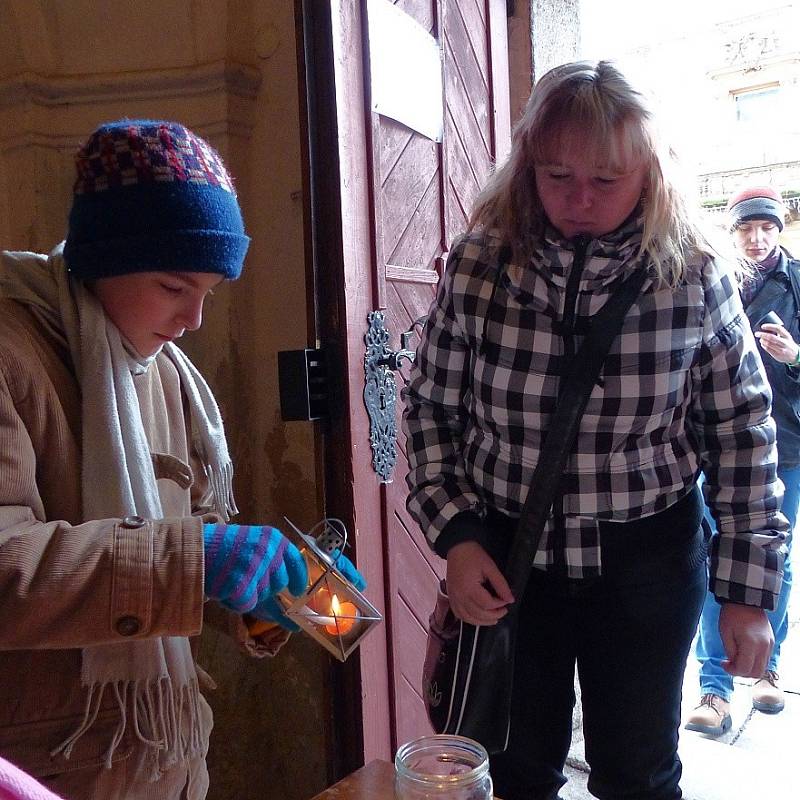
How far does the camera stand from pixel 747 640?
1226 millimetres

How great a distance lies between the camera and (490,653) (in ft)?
4.02

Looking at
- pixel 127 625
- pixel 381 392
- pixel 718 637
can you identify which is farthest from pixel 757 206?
pixel 127 625

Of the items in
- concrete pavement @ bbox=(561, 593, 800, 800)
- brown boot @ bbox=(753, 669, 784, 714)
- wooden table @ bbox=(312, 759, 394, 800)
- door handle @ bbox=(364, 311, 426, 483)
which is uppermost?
door handle @ bbox=(364, 311, 426, 483)

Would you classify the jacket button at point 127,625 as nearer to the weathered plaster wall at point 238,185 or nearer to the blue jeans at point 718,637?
the weathered plaster wall at point 238,185

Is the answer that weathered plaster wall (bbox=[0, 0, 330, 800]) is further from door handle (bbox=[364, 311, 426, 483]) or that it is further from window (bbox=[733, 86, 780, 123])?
window (bbox=[733, 86, 780, 123])

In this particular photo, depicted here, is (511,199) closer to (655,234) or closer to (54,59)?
(655,234)

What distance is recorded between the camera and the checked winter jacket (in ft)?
3.98

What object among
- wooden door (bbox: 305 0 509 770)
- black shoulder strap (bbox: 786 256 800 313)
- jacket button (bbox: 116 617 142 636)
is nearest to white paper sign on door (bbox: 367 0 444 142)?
wooden door (bbox: 305 0 509 770)

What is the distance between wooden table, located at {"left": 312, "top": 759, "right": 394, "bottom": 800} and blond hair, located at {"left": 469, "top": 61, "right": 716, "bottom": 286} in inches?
31.1

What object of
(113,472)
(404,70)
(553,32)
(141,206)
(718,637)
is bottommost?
(718,637)

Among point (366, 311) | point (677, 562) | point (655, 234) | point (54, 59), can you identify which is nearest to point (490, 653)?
point (677, 562)

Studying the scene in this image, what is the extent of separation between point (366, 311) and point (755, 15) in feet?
31.2

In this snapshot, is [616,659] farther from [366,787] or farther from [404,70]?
[404,70]

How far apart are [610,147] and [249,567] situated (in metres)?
0.80
